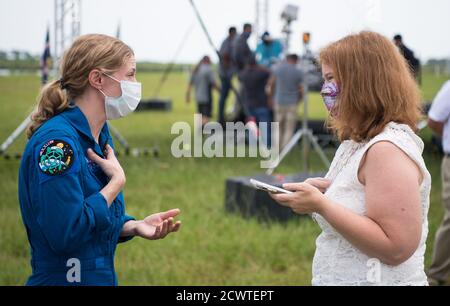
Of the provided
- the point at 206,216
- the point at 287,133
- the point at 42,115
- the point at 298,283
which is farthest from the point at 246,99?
the point at 42,115

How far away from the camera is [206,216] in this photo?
274 inches

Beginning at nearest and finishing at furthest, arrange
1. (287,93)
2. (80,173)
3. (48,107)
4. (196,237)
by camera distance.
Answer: (80,173), (48,107), (196,237), (287,93)

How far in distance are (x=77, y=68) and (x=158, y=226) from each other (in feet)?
2.10

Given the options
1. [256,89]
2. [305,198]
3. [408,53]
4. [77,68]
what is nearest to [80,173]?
[77,68]

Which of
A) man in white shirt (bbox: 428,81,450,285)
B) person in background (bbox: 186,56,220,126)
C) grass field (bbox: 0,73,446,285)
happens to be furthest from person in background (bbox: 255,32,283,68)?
man in white shirt (bbox: 428,81,450,285)

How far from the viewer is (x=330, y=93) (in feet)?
7.18

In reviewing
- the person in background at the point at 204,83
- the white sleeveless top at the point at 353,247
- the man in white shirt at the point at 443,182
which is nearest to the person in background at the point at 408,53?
the man in white shirt at the point at 443,182

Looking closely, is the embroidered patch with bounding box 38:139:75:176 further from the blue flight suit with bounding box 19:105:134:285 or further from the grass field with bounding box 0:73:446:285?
the grass field with bounding box 0:73:446:285

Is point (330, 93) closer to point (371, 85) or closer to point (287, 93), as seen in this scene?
point (371, 85)

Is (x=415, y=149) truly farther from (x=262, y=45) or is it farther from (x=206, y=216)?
(x=262, y=45)

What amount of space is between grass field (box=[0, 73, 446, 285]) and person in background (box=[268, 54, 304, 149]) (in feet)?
4.23

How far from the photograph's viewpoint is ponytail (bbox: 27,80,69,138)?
231 cm

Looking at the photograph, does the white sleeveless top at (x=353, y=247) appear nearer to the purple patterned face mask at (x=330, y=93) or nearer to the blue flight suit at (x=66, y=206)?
the purple patterned face mask at (x=330, y=93)

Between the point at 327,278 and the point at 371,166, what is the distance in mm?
429
